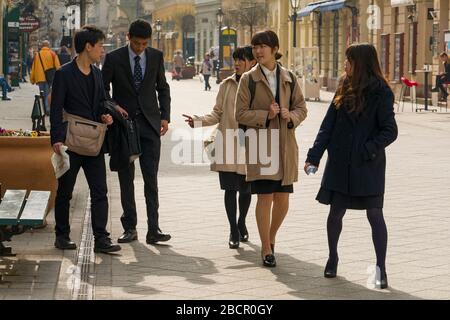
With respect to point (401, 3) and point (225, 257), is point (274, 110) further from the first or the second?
point (401, 3)

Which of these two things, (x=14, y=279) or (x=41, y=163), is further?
(x=41, y=163)

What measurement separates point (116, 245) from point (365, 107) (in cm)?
258

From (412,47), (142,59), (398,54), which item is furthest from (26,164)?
(398,54)

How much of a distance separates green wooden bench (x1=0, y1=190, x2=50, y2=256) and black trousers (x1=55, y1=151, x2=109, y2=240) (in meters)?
0.36

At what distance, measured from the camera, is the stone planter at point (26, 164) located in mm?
10734

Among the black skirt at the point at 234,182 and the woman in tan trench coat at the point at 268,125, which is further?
the black skirt at the point at 234,182

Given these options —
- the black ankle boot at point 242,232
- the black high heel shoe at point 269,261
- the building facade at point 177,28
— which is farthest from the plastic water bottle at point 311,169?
the building facade at point 177,28

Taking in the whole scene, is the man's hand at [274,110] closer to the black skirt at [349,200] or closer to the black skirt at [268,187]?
the black skirt at [268,187]

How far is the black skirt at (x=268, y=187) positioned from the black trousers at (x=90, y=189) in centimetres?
138

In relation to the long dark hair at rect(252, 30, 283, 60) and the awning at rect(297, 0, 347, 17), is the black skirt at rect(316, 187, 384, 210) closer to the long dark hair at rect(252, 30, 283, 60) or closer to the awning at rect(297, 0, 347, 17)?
the long dark hair at rect(252, 30, 283, 60)

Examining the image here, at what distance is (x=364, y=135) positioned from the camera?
7.96 meters

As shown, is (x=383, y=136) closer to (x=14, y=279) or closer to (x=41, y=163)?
(x=14, y=279)
